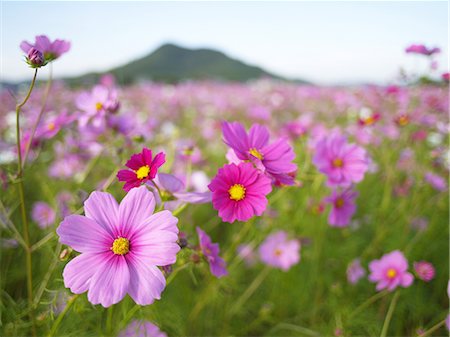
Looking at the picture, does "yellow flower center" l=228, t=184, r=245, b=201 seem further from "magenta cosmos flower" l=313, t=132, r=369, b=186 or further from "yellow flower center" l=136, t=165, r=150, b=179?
"magenta cosmos flower" l=313, t=132, r=369, b=186

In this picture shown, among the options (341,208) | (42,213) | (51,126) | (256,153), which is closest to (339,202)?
(341,208)

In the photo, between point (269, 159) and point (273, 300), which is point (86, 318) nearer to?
point (269, 159)

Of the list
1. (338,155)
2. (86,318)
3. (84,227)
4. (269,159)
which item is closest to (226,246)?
(338,155)

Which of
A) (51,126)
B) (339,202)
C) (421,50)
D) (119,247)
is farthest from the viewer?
(421,50)

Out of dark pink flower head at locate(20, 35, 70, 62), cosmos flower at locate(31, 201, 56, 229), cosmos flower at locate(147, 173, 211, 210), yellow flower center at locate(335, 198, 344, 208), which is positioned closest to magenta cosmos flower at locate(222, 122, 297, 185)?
cosmos flower at locate(147, 173, 211, 210)

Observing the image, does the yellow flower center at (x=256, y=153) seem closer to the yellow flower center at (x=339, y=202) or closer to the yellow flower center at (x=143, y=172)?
the yellow flower center at (x=143, y=172)

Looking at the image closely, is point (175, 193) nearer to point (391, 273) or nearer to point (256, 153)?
point (256, 153)
